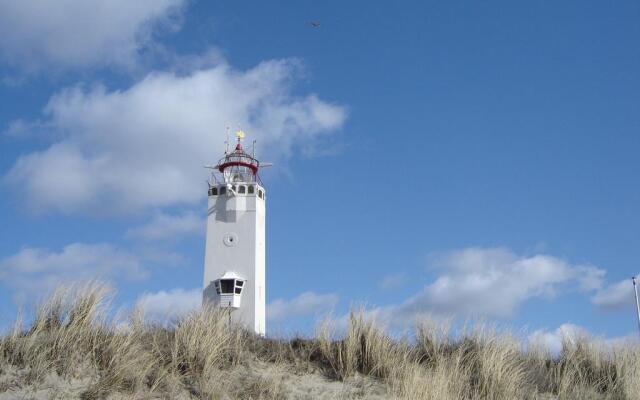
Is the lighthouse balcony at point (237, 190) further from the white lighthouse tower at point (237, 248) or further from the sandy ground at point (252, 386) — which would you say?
the sandy ground at point (252, 386)

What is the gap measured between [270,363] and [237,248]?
22.0 metres

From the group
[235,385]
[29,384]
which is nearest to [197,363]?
[235,385]

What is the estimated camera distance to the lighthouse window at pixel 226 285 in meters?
29.2

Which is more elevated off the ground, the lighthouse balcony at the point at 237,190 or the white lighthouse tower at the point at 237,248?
the lighthouse balcony at the point at 237,190

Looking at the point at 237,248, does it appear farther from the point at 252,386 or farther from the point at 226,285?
the point at 252,386

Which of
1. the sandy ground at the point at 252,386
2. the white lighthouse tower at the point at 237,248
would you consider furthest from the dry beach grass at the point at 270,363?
the white lighthouse tower at the point at 237,248

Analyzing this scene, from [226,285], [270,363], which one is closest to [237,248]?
[226,285]

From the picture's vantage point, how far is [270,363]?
862 cm

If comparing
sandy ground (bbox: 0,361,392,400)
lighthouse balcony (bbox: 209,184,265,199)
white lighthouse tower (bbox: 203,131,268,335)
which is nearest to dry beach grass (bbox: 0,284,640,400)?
sandy ground (bbox: 0,361,392,400)

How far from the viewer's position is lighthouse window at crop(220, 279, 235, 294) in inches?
1150

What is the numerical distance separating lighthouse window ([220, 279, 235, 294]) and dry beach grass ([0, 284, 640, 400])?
20219 mm

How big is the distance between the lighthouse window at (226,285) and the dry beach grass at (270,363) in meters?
20.2

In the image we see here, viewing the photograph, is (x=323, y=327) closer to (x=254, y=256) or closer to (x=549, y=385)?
(x=549, y=385)

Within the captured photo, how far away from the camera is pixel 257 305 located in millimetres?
29844
